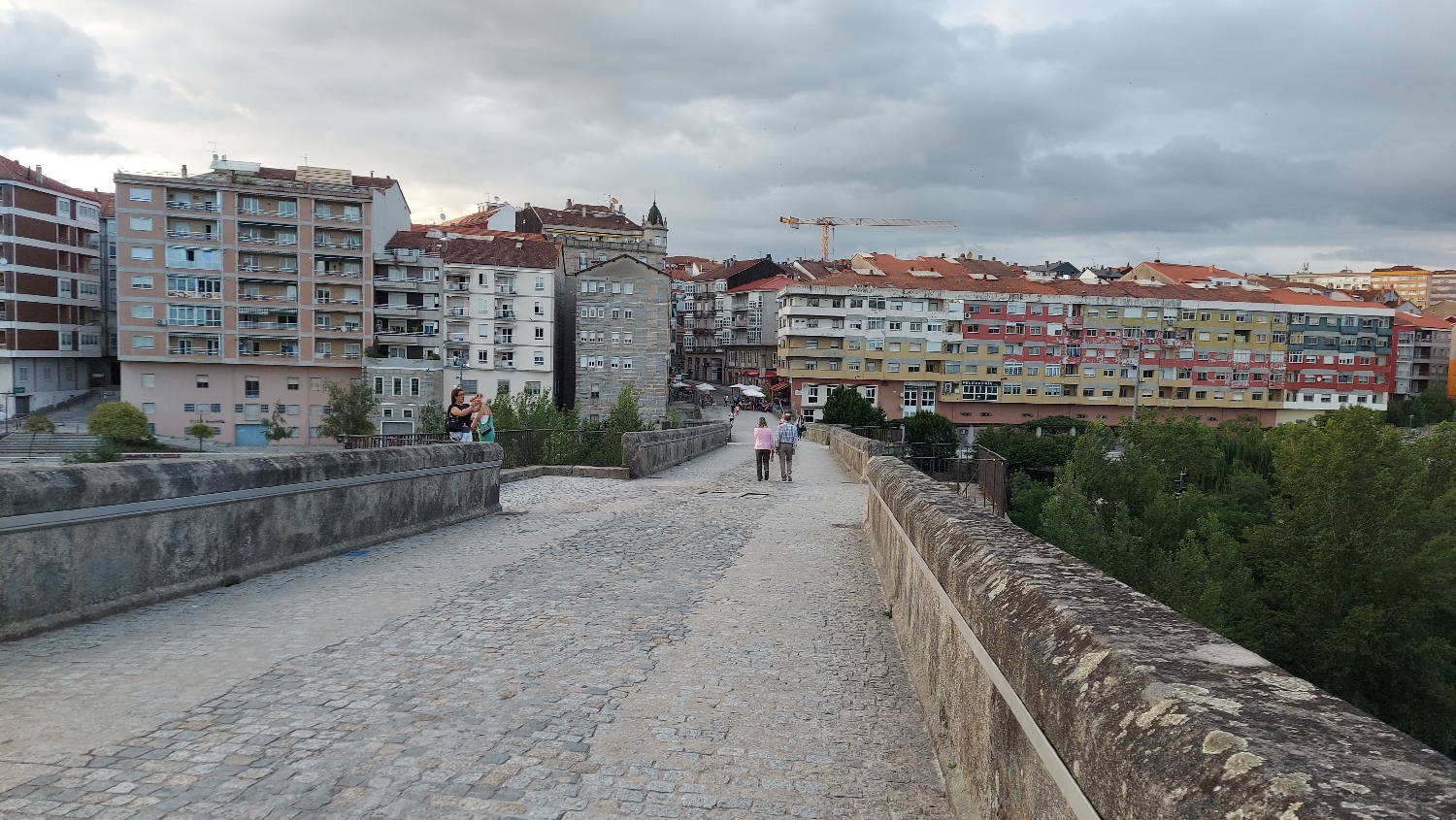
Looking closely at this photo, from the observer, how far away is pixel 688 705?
486 cm

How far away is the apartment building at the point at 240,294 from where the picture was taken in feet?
226

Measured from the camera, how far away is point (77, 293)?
79188mm

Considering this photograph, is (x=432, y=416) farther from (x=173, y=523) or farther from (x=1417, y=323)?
(x=1417, y=323)

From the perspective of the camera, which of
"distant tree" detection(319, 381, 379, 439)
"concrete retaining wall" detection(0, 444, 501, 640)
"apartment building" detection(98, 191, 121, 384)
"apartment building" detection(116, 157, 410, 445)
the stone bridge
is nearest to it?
the stone bridge

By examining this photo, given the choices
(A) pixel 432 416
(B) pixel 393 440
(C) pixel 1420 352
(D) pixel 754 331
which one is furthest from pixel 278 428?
(C) pixel 1420 352

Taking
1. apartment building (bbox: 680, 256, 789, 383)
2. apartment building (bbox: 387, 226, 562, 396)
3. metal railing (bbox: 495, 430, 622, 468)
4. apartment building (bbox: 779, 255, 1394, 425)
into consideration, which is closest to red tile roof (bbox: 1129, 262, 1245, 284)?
apartment building (bbox: 779, 255, 1394, 425)

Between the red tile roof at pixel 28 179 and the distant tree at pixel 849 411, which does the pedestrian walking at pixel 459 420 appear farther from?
the red tile roof at pixel 28 179

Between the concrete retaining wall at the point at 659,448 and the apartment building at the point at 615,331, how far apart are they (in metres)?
45.6

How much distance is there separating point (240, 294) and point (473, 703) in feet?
246

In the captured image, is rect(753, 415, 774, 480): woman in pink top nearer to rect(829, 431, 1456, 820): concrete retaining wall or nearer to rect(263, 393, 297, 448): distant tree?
rect(829, 431, 1456, 820): concrete retaining wall

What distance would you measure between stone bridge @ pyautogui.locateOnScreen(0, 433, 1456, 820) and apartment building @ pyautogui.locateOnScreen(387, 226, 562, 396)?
69398 millimetres

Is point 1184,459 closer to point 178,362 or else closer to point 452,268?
point 452,268

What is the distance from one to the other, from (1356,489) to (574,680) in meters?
46.6

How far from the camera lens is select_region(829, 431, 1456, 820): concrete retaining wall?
6.12ft
